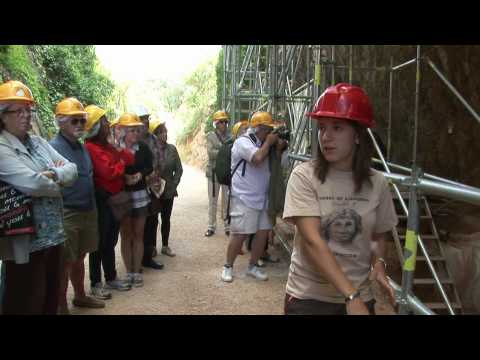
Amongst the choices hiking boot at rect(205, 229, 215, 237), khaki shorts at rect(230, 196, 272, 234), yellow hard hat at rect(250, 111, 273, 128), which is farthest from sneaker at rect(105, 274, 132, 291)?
hiking boot at rect(205, 229, 215, 237)

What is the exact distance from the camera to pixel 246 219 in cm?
486

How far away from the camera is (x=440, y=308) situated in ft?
15.6

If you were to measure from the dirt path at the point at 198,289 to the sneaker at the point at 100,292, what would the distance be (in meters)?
0.07

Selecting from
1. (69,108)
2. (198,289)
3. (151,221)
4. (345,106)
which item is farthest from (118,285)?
(345,106)

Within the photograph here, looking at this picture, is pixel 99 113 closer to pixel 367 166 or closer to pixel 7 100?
pixel 7 100

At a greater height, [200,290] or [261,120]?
[261,120]

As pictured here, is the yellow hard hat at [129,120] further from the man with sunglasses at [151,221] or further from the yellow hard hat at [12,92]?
the yellow hard hat at [12,92]

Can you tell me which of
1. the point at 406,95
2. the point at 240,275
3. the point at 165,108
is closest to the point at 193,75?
the point at 165,108

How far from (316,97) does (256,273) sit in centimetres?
219

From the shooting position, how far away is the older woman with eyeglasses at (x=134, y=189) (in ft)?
15.6

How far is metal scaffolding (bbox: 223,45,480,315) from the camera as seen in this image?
1907mm

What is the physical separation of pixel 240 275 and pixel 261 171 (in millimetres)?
1332

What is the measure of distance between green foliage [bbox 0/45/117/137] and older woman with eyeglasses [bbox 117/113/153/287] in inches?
171

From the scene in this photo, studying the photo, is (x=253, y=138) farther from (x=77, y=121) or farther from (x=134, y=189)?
(x=77, y=121)
